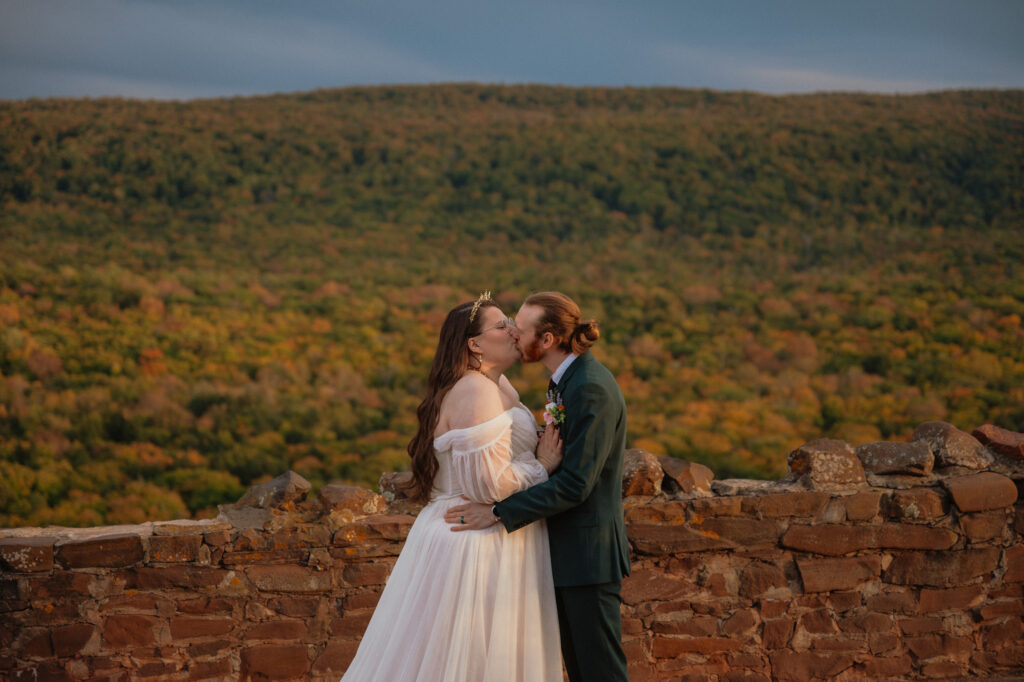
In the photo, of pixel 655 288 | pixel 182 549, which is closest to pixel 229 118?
pixel 655 288

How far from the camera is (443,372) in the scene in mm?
3152

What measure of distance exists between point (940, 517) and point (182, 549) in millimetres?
3949

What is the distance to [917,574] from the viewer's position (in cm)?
434

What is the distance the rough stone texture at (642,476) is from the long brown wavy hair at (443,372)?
4.72 ft

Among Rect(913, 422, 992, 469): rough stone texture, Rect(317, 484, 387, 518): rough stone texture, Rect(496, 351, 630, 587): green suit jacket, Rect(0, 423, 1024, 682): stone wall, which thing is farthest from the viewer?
Rect(913, 422, 992, 469): rough stone texture

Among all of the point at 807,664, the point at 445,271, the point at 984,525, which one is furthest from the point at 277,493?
the point at 445,271

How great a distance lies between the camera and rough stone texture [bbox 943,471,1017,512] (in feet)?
14.1

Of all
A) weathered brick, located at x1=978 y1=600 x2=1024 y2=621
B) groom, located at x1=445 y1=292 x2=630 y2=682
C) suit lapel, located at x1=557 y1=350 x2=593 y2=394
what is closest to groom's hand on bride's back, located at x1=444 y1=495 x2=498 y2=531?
groom, located at x1=445 y1=292 x2=630 y2=682

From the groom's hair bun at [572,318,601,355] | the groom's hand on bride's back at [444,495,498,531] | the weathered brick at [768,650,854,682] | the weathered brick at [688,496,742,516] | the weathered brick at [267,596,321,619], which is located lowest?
the weathered brick at [768,650,854,682]

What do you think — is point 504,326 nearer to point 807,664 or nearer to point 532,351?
point 532,351

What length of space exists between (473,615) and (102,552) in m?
2.03

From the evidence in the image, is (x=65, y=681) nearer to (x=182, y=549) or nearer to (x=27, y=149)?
(x=182, y=549)

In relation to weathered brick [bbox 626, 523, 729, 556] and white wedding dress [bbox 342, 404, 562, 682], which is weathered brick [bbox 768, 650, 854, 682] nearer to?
weathered brick [bbox 626, 523, 729, 556]

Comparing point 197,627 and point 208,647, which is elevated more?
point 197,627
